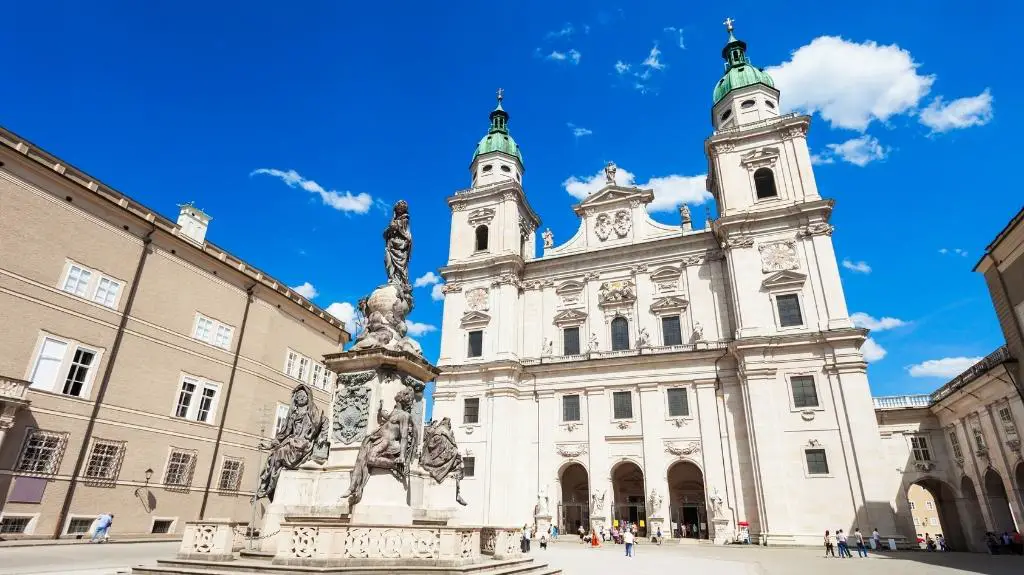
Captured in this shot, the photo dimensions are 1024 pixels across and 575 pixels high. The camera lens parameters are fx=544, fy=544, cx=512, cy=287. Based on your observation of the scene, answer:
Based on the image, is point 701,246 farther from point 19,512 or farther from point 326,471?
point 19,512

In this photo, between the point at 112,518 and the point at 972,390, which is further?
the point at 972,390

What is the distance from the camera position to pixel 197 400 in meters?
24.3

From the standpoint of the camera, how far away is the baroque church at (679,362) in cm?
2716

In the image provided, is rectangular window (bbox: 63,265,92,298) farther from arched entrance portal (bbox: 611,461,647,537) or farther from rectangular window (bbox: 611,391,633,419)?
arched entrance portal (bbox: 611,461,647,537)

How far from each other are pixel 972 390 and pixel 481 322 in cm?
2648

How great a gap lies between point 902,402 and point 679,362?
1472 cm

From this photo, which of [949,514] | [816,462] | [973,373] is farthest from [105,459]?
[949,514]

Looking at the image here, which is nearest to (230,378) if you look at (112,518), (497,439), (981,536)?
(112,518)

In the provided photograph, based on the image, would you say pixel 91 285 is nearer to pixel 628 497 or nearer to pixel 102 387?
pixel 102 387

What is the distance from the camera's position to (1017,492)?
23.4 meters

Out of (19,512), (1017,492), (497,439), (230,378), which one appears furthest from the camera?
(497,439)

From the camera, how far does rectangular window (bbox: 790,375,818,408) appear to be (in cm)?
2789

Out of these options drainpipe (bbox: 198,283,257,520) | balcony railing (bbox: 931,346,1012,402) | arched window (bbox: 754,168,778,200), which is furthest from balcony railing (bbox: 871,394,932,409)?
drainpipe (bbox: 198,283,257,520)

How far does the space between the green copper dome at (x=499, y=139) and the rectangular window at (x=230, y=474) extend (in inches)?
1115
